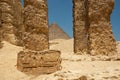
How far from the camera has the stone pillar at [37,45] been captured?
10445 mm

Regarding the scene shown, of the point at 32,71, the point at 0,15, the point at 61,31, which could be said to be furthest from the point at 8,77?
the point at 61,31

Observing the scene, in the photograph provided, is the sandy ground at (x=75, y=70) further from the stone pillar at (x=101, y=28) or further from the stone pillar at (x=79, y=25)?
the stone pillar at (x=79, y=25)

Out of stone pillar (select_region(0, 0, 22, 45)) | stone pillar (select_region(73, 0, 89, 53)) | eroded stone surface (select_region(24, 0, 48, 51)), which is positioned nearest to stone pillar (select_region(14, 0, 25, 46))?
stone pillar (select_region(0, 0, 22, 45))

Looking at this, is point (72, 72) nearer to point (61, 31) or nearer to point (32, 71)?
point (32, 71)

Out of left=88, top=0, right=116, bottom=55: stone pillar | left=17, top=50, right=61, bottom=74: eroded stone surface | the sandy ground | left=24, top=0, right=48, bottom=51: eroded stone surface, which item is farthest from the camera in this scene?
left=88, top=0, right=116, bottom=55: stone pillar

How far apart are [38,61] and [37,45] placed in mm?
1263

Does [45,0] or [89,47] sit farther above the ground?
[45,0]

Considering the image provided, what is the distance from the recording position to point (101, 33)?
48.1ft

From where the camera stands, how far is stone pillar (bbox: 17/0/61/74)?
10445 mm

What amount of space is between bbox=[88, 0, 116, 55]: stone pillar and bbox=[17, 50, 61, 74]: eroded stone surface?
14.9 ft

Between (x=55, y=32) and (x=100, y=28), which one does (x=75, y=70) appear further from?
(x=55, y=32)

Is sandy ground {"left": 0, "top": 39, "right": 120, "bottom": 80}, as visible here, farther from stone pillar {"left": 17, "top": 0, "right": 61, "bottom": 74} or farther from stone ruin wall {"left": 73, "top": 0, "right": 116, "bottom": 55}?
stone ruin wall {"left": 73, "top": 0, "right": 116, "bottom": 55}

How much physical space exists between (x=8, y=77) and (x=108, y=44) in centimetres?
704

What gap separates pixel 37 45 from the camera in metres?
11.6
